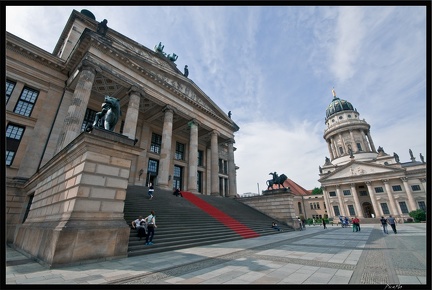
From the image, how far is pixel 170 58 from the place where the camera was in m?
32.7

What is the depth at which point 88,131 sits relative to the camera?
8.37 meters

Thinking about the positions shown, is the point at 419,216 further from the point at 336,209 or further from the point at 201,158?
the point at 201,158

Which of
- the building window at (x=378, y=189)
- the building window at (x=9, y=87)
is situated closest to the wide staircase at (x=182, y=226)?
the building window at (x=9, y=87)

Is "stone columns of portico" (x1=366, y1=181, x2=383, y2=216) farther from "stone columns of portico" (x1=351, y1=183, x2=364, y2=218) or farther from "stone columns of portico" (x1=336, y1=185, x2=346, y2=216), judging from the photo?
"stone columns of portico" (x1=336, y1=185, x2=346, y2=216)

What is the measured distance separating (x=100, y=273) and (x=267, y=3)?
8.78 metres

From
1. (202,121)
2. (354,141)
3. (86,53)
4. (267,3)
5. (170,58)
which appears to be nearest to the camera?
(267,3)

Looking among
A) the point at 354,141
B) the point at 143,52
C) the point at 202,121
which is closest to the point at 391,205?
the point at 354,141

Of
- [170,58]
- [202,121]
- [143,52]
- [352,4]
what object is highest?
[170,58]

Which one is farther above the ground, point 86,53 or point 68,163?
point 86,53

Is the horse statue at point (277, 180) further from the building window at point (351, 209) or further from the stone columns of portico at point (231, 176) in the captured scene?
the building window at point (351, 209)

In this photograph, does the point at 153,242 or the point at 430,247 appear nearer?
the point at 430,247

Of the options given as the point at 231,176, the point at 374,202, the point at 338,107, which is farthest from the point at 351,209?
the point at 231,176

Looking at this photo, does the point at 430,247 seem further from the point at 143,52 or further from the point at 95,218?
the point at 143,52

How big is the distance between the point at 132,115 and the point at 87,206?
47.2ft
